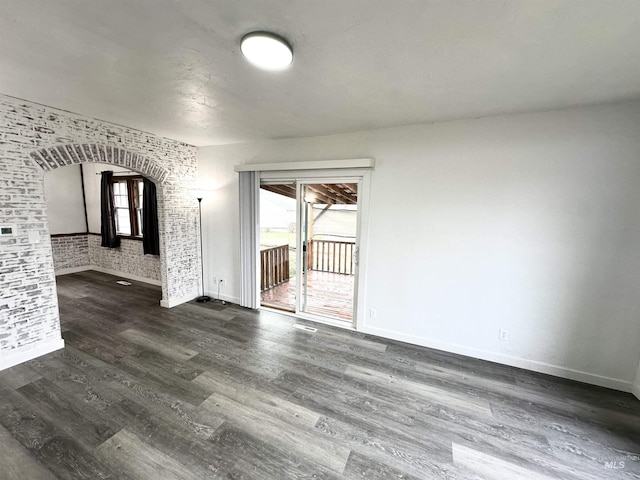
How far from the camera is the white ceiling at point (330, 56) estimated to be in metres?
1.27

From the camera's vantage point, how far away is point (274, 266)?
562cm

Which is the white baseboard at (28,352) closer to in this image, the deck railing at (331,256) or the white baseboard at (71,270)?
the white baseboard at (71,270)

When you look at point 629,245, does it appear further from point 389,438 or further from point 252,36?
point 252,36

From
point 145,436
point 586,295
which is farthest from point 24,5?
point 586,295

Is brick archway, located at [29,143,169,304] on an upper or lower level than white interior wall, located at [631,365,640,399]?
upper

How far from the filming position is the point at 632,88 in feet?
6.61

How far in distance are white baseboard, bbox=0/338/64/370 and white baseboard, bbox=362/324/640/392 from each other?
369 cm

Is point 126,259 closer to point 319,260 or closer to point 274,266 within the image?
point 274,266

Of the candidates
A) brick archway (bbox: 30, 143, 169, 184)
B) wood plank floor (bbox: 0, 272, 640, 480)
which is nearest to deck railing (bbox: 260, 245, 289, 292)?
wood plank floor (bbox: 0, 272, 640, 480)

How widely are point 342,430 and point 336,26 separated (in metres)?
2.71

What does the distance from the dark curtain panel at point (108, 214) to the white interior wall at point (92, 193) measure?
1.35ft

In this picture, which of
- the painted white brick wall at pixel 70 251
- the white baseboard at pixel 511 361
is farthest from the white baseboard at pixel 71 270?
the white baseboard at pixel 511 361

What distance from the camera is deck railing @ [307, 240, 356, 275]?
6.65 metres

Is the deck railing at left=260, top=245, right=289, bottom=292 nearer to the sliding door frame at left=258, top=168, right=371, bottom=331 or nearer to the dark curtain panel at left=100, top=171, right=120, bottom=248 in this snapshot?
the sliding door frame at left=258, top=168, right=371, bottom=331
